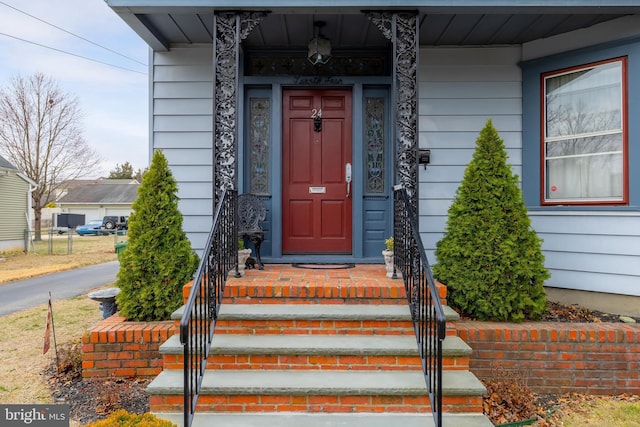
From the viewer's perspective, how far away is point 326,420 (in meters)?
2.51

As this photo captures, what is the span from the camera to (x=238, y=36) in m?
3.74

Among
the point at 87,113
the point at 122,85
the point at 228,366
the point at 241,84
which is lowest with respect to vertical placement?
the point at 228,366

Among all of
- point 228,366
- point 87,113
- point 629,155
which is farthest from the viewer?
point 87,113

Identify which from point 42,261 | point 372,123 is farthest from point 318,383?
point 42,261

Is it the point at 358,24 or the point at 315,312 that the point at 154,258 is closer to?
the point at 315,312

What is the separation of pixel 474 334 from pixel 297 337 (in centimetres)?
146

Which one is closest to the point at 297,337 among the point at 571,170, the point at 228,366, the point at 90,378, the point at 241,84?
the point at 228,366

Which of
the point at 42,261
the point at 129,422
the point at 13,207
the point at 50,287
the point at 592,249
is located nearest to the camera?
the point at 129,422

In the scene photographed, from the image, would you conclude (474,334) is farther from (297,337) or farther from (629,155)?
(629,155)

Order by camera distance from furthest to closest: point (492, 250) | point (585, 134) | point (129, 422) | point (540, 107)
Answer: point (540, 107), point (585, 134), point (492, 250), point (129, 422)

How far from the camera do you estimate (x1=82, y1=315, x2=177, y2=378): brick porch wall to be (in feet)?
11.1

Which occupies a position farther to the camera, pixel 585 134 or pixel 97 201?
pixel 97 201

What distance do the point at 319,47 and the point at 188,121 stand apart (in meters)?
1.75

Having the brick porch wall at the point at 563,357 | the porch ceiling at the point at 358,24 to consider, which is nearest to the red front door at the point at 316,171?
the porch ceiling at the point at 358,24
